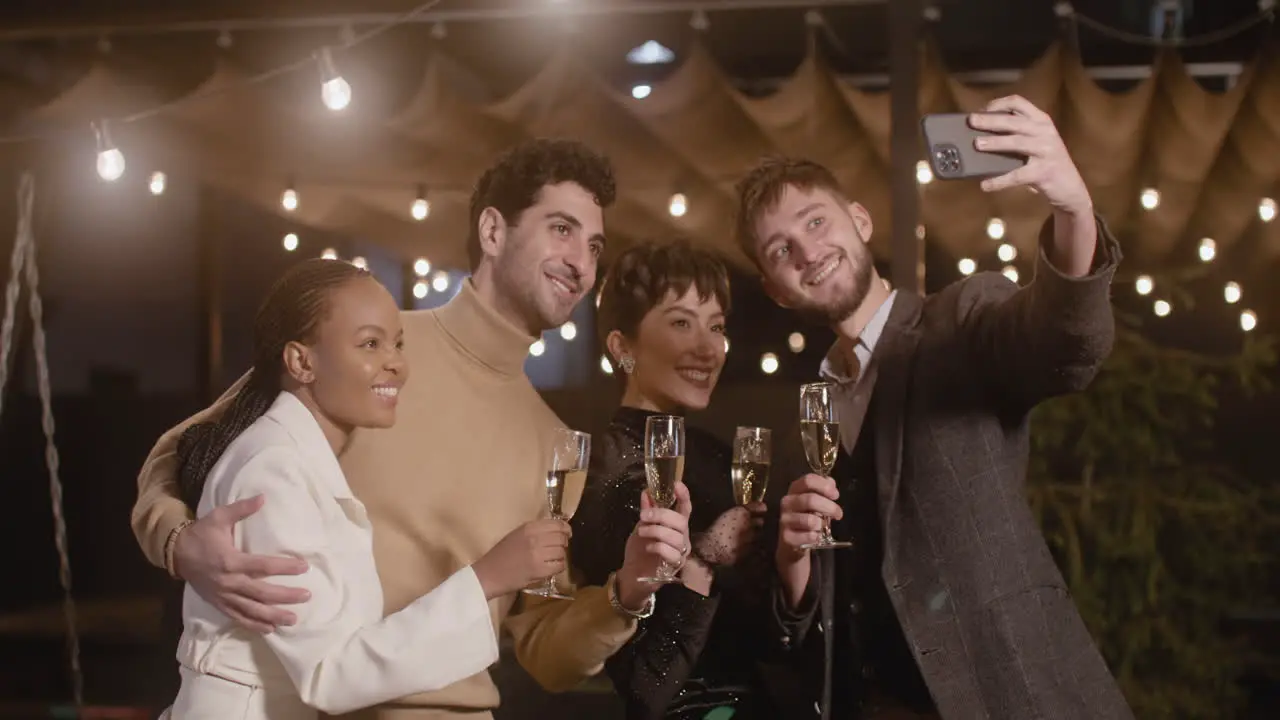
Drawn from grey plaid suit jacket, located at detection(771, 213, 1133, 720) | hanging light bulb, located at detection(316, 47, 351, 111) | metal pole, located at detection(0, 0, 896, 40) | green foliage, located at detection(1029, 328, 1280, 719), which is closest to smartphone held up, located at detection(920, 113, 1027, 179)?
grey plaid suit jacket, located at detection(771, 213, 1133, 720)

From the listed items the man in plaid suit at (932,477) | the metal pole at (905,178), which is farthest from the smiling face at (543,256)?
the metal pole at (905,178)

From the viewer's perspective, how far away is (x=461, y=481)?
7.50 feet

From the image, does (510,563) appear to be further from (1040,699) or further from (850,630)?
(1040,699)

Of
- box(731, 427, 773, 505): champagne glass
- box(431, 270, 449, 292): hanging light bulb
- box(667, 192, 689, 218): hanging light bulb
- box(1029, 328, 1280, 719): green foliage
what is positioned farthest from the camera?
box(1029, 328, 1280, 719): green foliage

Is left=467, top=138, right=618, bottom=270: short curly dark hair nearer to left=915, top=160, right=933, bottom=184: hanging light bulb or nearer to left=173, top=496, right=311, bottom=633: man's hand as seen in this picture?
left=173, top=496, right=311, bottom=633: man's hand

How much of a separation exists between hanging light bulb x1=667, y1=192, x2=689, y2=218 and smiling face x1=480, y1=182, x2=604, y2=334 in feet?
3.48

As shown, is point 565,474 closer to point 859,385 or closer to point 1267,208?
point 859,385

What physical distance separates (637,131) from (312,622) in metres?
2.24

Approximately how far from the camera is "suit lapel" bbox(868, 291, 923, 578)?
2.22 metres

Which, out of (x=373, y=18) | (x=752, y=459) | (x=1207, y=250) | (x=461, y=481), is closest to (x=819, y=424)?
(x=752, y=459)

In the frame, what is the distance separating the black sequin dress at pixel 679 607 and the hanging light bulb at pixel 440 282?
46 centimetres

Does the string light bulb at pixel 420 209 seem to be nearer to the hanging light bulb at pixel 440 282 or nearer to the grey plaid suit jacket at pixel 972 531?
the hanging light bulb at pixel 440 282

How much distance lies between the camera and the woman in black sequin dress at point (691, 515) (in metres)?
2.44

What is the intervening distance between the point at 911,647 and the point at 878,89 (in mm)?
3334
